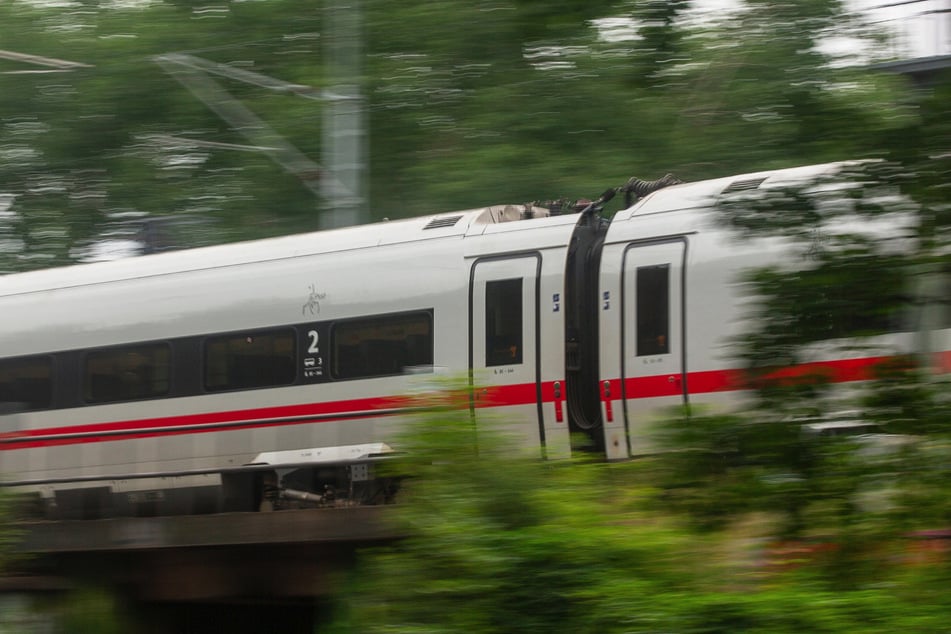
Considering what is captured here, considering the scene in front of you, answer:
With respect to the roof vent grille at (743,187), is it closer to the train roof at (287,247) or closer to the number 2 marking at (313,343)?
the train roof at (287,247)

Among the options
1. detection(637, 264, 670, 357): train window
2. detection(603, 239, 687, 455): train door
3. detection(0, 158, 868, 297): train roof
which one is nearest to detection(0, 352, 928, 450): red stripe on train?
detection(603, 239, 687, 455): train door

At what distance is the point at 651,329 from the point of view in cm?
1271

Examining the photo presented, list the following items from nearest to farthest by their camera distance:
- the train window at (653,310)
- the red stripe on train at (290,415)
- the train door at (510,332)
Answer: the red stripe on train at (290,415) < the train window at (653,310) < the train door at (510,332)

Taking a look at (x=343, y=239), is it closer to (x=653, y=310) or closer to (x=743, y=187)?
(x=653, y=310)

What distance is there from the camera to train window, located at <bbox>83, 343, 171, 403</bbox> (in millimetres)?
15398

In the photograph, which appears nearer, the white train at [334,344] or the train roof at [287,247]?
the white train at [334,344]

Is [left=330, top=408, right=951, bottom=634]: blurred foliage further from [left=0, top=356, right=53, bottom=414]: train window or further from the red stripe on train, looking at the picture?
[left=0, top=356, right=53, bottom=414]: train window

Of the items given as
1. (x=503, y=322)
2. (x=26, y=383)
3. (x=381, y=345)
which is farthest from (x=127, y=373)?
(x=503, y=322)

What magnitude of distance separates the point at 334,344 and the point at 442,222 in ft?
6.00

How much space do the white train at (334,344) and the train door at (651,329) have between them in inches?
0.8

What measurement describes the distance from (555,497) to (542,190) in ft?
34.4

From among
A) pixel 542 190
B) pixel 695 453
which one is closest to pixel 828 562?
pixel 695 453

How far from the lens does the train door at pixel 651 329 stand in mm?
12516

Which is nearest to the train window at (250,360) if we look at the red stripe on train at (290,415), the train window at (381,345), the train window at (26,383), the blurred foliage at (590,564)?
the red stripe on train at (290,415)
